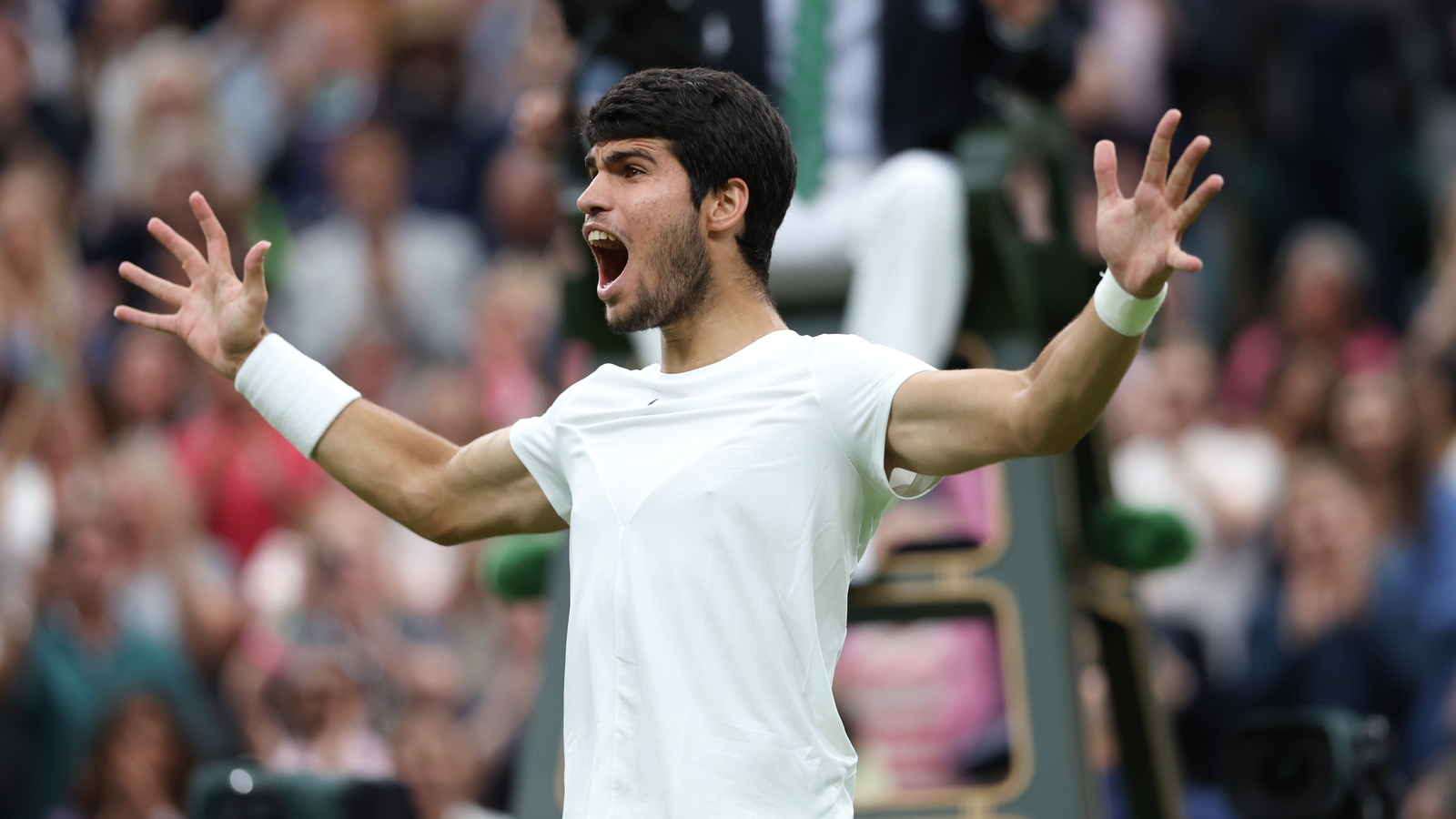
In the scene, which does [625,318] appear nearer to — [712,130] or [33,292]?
[712,130]

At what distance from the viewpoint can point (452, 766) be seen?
629cm

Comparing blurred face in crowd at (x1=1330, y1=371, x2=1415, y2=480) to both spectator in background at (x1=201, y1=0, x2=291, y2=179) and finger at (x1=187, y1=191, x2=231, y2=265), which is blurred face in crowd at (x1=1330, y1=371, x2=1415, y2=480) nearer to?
finger at (x1=187, y1=191, x2=231, y2=265)

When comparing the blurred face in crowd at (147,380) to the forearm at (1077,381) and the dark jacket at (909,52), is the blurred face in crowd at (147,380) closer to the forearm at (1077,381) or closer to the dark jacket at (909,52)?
the dark jacket at (909,52)

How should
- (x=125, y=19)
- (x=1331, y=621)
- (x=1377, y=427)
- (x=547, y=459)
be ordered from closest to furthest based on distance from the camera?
(x=547, y=459) < (x=1331, y=621) < (x=1377, y=427) < (x=125, y=19)

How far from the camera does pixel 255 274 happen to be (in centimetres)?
298

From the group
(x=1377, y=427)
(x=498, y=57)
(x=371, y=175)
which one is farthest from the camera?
(x=498, y=57)

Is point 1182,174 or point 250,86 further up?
point 250,86

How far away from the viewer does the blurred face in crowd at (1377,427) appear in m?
6.58

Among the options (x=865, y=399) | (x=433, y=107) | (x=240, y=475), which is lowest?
(x=865, y=399)

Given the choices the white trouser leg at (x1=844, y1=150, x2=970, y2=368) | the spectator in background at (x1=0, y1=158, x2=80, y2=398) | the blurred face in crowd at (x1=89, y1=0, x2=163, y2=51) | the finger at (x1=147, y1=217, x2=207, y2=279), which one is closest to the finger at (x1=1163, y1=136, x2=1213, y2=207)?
the finger at (x1=147, y1=217, x2=207, y2=279)

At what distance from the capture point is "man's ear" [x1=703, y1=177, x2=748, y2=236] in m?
2.70

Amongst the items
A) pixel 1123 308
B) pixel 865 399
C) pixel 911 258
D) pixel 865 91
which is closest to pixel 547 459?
pixel 865 399

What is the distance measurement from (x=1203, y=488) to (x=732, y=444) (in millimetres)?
4646

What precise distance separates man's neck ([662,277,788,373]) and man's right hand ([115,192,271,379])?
70 cm
